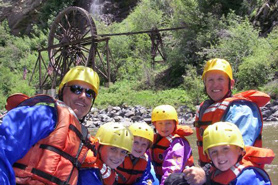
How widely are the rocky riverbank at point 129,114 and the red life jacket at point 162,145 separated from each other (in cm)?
675

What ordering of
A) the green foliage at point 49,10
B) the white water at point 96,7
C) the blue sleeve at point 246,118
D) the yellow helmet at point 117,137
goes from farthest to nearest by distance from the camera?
the green foliage at point 49,10 < the white water at point 96,7 < the yellow helmet at point 117,137 < the blue sleeve at point 246,118

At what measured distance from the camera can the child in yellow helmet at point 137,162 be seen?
303 cm

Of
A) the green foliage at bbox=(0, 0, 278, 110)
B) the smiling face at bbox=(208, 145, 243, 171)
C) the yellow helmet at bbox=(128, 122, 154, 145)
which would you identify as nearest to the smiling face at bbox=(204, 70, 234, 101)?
the smiling face at bbox=(208, 145, 243, 171)

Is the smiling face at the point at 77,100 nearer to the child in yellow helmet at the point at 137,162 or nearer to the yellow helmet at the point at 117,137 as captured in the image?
the yellow helmet at the point at 117,137

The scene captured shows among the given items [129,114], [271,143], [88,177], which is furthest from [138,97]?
[88,177]

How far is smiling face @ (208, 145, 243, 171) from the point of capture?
203 centimetres

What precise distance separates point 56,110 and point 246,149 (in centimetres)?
129

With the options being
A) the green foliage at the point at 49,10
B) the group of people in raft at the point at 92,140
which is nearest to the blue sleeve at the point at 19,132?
the group of people in raft at the point at 92,140

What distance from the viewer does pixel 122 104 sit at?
1400 centimetres

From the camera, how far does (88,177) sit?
7.06ft

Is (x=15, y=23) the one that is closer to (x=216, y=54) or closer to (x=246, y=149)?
(x=216, y=54)

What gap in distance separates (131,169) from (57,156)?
137 cm

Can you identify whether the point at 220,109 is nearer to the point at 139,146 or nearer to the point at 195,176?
the point at 195,176

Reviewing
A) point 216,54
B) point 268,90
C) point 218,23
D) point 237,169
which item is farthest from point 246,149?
point 218,23
